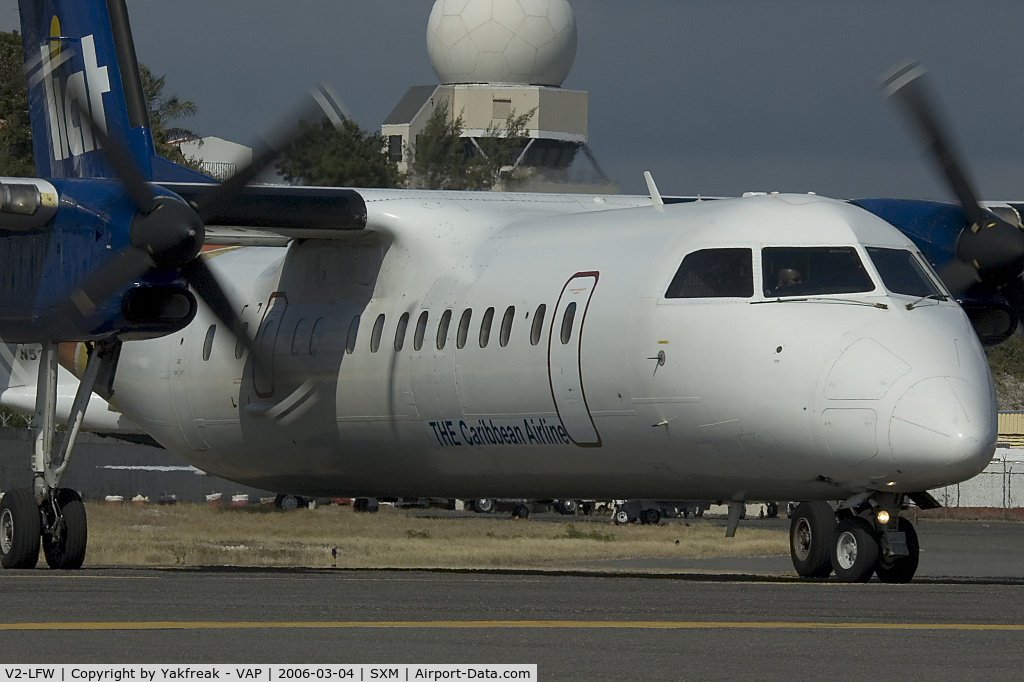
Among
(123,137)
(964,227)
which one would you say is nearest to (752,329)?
(964,227)

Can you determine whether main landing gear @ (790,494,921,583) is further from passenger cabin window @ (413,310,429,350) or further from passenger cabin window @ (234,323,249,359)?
passenger cabin window @ (234,323,249,359)

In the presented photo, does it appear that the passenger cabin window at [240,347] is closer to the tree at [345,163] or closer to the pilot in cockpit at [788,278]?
the pilot in cockpit at [788,278]

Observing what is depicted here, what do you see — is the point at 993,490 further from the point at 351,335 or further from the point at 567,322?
the point at 567,322

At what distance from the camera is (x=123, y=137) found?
22.5 m

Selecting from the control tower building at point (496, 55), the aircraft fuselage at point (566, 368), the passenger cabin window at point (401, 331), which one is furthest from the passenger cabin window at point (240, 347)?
the control tower building at point (496, 55)

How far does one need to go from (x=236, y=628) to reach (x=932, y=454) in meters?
6.20

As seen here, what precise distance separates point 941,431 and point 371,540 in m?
23.5

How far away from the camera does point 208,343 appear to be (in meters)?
21.9

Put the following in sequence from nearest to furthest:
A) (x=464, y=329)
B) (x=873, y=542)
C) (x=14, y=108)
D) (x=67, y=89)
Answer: (x=873, y=542) → (x=464, y=329) → (x=67, y=89) → (x=14, y=108)

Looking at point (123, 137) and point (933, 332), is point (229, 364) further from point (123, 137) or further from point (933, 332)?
point (933, 332)

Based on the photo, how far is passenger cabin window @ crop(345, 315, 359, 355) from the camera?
19.9 meters

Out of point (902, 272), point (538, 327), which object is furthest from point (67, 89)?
point (902, 272)

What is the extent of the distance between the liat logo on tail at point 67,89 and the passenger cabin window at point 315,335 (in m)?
4.10

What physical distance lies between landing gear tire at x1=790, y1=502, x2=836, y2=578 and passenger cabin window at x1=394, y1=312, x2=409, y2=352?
473cm
